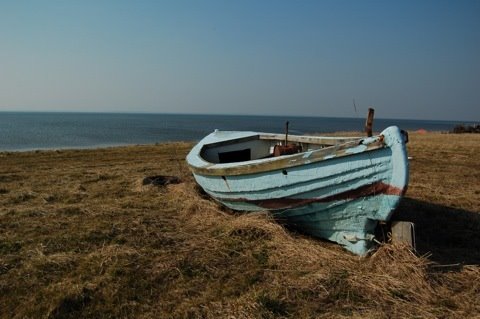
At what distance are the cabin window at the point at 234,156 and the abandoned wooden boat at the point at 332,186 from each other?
8.29 feet

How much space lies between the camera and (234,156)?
29.9ft

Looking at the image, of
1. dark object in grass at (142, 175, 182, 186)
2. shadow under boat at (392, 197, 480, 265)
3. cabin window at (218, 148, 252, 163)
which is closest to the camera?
shadow under boat at (392, 197, 480, 265)

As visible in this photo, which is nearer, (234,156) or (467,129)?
(234,156)

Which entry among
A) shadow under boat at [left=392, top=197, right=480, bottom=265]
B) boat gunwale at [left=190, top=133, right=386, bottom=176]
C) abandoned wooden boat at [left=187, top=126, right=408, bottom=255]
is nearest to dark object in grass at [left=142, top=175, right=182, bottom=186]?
boat gunwale at [left=190, top=133, right=386, bottom=176]

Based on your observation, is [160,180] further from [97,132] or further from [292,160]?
[97,132]

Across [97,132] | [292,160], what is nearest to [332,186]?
[292,160]

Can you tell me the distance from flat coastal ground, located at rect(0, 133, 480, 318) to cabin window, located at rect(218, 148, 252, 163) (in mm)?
1740

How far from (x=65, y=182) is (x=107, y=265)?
5.80m

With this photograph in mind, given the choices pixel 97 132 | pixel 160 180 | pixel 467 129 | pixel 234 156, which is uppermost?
pixel 467 129

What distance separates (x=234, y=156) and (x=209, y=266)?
470 centimetres

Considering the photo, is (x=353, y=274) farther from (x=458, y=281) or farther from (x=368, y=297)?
(x=458, y=281)

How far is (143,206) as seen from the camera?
7324mm

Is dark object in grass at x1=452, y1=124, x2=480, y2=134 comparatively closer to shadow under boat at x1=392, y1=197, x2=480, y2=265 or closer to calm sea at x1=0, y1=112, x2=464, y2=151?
calm sea at x1=0, y1=112, x2=464, y2=151

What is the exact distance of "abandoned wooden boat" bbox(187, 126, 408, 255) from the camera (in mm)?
4398
